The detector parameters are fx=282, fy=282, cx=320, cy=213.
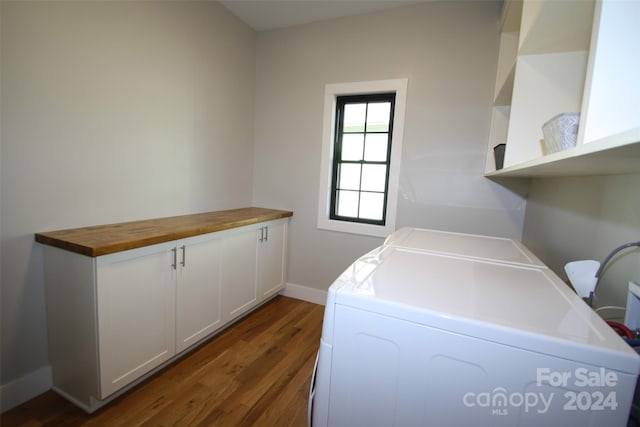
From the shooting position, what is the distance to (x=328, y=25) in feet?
8.68

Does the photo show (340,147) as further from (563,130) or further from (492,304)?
(492,304)

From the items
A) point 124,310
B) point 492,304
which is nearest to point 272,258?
point 124,310

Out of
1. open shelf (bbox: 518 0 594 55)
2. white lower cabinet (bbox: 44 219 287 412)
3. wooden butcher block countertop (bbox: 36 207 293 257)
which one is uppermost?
open shelf (bbox: 518 0 594 55)

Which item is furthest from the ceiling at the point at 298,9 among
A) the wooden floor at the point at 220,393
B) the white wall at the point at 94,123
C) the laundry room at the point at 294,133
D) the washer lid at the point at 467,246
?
the wooden floor at the point at 220,393

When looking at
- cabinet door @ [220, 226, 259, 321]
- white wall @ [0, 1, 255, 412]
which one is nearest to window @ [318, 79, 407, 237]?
cabinet door @ [220, 226, 259, 321]

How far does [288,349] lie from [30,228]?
1704mm

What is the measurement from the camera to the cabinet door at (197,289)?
71.1 inches

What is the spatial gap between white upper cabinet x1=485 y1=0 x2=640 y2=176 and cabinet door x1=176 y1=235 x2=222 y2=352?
6.05ft

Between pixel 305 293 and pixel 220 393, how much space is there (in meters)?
1.40

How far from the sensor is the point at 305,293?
296cm

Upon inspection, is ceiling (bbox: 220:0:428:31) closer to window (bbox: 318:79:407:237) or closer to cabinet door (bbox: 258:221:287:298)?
window (bbox: 318:79:407:237)

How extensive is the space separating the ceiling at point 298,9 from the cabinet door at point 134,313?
7.23 ft

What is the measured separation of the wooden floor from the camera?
4.75 feet

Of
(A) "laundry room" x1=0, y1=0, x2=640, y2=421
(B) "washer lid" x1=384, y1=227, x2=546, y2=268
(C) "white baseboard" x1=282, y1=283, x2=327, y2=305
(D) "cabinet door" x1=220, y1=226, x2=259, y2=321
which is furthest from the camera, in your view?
(C) "white baseboard" x1=282, y1=283, x2=327, y2=305
